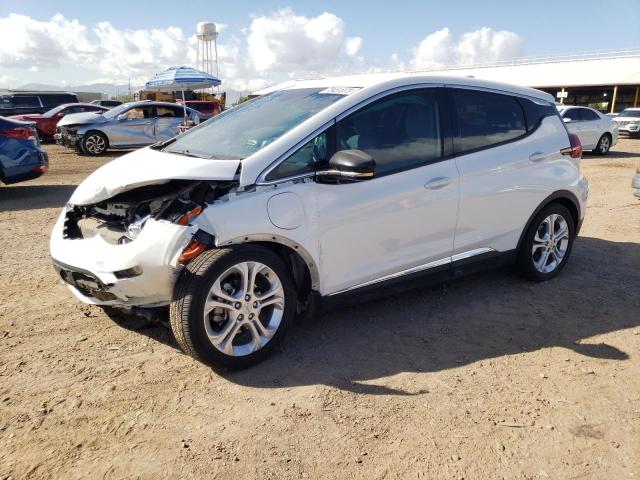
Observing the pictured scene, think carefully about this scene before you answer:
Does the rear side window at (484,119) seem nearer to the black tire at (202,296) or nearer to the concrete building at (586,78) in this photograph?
the black tire at (202,296)

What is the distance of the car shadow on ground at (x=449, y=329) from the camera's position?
3.37 meters

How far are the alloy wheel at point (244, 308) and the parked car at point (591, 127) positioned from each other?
14.9 meters

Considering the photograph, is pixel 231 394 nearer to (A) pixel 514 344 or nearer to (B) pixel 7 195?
(A) pixel 514 344

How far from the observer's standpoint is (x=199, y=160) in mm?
3443

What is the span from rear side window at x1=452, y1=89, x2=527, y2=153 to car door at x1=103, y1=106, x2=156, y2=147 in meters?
13.0

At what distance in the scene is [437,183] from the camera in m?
3.89

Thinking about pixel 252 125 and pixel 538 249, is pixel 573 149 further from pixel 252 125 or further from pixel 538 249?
pixel 252 125

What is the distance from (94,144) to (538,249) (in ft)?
44.8

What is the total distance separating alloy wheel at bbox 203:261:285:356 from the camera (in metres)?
3.18

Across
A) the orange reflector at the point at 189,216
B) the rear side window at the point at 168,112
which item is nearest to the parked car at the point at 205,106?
the rear side window at the point at 168,112

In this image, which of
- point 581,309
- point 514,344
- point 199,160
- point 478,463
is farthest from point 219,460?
point 581,309

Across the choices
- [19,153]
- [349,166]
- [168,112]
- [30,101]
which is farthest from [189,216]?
[30,101]

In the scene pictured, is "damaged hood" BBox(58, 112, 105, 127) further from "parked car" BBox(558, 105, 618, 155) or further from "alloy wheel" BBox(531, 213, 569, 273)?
"alloy wheel" BBox(531, 213, 569, 273)

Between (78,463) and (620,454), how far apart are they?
2.58 metres
